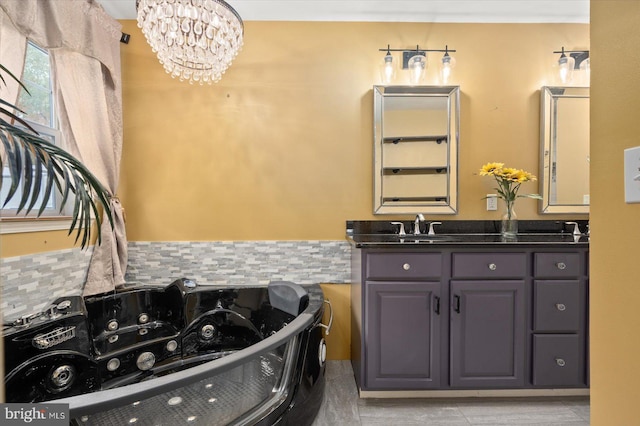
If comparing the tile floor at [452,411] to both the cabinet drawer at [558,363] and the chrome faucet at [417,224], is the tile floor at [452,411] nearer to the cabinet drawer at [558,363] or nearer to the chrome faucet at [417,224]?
the cabinet drawer at [558,363]

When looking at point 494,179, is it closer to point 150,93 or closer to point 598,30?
point 598,30

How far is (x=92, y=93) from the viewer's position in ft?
6.08

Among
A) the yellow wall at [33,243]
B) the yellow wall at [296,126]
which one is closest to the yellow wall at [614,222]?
Answer: the yellow wall at [296,126]

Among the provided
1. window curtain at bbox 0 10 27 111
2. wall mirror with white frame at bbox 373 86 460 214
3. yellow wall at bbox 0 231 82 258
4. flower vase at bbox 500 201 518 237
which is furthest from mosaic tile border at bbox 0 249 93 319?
flower vase at bbox 500 201 518 237

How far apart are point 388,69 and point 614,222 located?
188 cm

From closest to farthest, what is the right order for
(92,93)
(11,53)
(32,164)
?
(32,164) → (11,53) → (92,93)

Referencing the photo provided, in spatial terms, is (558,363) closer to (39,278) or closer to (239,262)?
(239,262)

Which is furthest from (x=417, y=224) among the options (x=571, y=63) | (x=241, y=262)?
(x=571, y=63)

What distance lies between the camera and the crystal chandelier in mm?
1435

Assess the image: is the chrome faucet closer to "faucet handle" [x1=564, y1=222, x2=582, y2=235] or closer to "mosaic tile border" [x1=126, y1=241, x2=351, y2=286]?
"mosaic tile border" [x1=126, y1=241, x2=351, y2=286]

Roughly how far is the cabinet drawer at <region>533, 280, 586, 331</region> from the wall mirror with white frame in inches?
29.6

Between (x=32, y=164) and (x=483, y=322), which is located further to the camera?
(x=483, y=322)

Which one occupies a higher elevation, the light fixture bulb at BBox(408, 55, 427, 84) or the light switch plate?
the light fixture bulb at BBox(408, 55, 427, 84)

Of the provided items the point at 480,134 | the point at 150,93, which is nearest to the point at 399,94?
the point at 480,134
